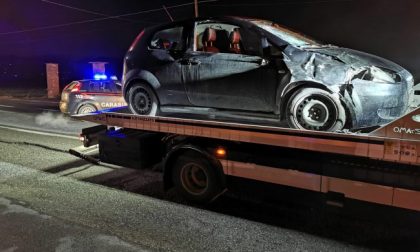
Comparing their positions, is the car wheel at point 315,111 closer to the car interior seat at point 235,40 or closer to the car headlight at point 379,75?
the car headlight at point 379,75

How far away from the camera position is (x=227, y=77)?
5.06 meters

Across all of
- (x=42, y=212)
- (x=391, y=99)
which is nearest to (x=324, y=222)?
(x=391, y=99)

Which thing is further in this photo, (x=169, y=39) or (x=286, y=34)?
(x=169, y=39)

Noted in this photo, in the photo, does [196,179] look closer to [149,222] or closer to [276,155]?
[149,222]

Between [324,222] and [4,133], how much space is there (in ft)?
32.3

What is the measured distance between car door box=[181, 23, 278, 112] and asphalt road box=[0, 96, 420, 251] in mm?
1531

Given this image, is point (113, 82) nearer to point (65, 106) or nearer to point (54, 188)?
point (65, 106)

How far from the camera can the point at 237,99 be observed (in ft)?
16.5

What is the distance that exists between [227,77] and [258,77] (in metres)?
0.46

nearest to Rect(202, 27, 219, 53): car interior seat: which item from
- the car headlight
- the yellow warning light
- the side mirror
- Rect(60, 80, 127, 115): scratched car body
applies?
the side mirror

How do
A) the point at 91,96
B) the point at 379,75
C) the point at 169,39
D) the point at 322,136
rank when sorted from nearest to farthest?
the point at 322,136 → the point at 379,75 → the point at 169,39 → the point at 91,96

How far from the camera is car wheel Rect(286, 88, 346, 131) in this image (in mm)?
4316

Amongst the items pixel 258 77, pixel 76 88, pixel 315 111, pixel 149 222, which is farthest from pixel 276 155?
pixel 76 88

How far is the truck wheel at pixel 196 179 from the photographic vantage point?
17.7 ft
